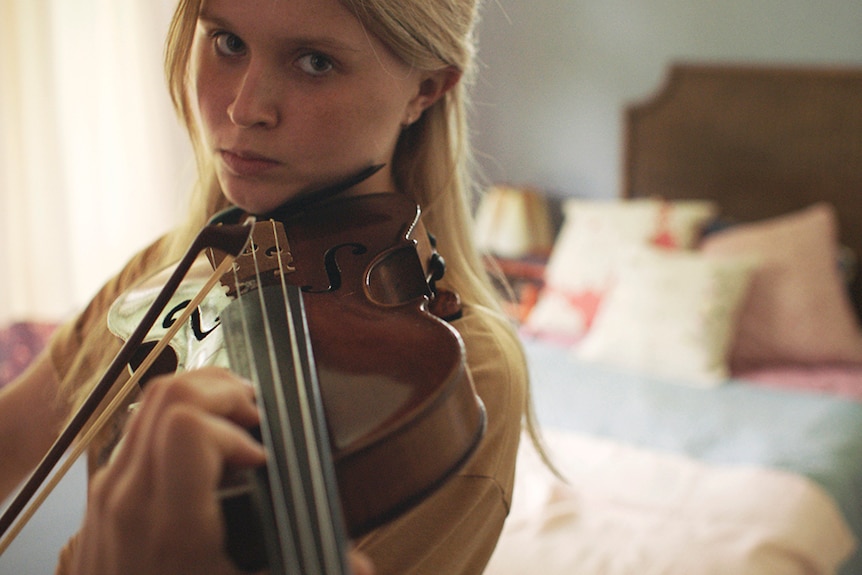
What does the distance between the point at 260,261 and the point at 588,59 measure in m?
2.83

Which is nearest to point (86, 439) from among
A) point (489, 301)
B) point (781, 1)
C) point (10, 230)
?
point (489, 301)

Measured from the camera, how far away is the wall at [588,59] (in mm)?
2818

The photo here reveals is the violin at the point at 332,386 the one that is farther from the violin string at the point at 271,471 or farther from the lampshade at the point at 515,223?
the lampshade at the point at 515,223

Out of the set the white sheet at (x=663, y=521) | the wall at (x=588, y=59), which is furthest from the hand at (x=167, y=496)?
the wall at (x=588, y=59)

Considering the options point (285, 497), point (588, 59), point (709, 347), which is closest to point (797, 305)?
point (709, 347)

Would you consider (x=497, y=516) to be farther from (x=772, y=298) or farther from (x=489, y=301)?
(x=772, y=298)

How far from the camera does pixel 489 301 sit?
82 centimetres

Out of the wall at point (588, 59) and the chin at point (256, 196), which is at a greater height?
the chin at point (256, 196)

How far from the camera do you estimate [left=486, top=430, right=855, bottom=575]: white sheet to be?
1366 millimetres

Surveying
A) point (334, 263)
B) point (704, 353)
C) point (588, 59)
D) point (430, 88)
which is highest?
point (430, 88)

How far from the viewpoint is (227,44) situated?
0.65 meters

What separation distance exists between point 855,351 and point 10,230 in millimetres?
2657

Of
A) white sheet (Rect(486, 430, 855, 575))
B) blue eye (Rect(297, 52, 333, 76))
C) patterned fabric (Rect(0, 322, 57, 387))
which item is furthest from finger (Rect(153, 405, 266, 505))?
patterned fabric (Rect(0, 322, 57, 387))

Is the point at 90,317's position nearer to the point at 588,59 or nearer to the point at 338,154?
the point at 338,154
